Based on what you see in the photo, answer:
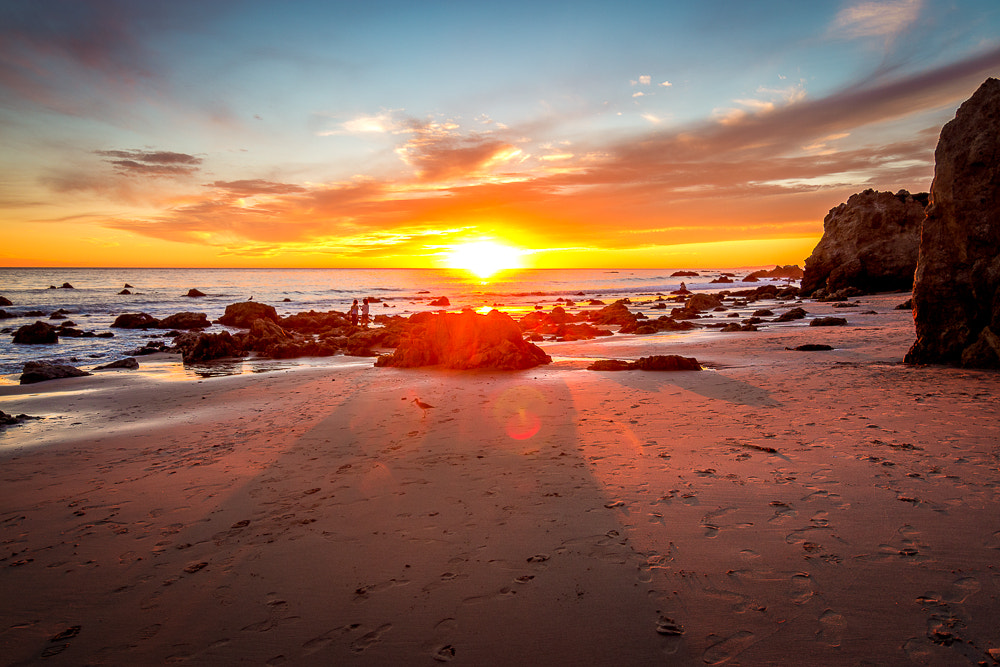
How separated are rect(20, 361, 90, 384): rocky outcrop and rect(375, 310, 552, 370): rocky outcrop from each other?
27.8ft

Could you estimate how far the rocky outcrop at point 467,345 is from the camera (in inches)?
511

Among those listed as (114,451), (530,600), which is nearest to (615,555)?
(530,600)

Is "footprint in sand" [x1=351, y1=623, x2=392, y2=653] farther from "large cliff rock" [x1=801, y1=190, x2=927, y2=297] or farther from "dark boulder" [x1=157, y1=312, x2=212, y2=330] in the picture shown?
"large cliff rock" [x1=801, y1=190, x2=927, y2=297]

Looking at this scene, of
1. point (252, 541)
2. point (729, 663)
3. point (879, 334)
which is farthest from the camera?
point (879, 334)

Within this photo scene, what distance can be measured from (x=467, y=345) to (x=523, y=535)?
9851 millimetres

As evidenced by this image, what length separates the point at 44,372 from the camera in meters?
12.8

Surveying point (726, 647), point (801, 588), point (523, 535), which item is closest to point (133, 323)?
point (523, 535)

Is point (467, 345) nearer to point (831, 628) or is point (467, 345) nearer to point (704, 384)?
point (704, 384)

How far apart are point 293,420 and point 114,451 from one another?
7.96ft

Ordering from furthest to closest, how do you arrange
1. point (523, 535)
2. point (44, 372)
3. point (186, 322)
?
point (186, 322)
point (44, 372)
point (523, 535)

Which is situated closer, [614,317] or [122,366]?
[122,366]

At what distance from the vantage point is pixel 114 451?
684 cm

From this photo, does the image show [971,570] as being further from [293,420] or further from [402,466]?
[293,420]

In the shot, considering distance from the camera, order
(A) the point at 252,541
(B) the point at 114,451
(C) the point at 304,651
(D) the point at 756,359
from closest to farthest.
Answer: (C) the point at 304,651, (A) the point at 252,541, (B) the point at 114,451, (D) the point at 756,359
